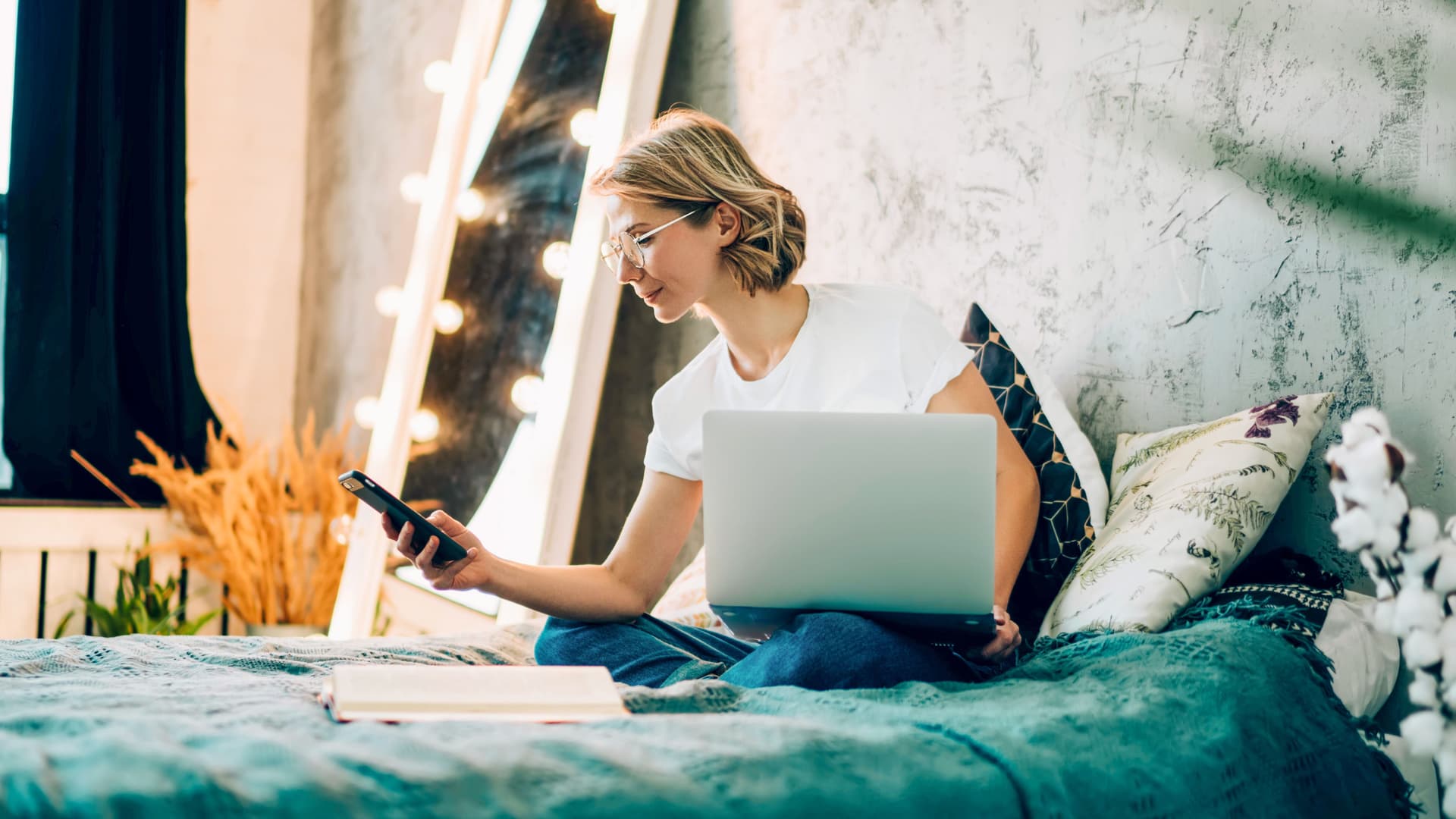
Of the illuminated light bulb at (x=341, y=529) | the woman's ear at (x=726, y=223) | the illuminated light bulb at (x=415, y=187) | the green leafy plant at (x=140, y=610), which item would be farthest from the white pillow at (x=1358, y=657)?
the green leafy plant at (x=140, y=610)

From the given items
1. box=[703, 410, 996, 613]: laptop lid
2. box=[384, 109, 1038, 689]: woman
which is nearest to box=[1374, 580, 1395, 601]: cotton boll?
box=[703, 410, 996, 613]: laptop lid

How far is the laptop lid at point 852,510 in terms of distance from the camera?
1.08m

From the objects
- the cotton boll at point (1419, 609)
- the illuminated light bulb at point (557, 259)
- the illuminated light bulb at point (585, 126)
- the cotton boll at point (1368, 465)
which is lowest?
the cotton boll at point (1419, 609)

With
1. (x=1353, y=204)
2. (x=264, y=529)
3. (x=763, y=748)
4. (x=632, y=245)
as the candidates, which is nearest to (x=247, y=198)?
(x=264, y=529)

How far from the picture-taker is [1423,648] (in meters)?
0.78

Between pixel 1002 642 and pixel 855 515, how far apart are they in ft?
0.86

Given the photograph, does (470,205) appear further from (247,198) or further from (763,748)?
(763,748)

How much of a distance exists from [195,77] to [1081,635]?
3354mm

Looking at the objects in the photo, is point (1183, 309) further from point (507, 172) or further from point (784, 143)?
point (507, 172)

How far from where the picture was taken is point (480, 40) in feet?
9.50

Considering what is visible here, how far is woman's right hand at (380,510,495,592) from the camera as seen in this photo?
134 centimetres

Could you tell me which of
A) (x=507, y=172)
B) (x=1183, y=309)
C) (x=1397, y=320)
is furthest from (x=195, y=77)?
(x=1397, y=320)

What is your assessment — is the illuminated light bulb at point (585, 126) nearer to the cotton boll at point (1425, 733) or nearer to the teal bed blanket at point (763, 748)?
the teal bed blanket at point (763, 748)

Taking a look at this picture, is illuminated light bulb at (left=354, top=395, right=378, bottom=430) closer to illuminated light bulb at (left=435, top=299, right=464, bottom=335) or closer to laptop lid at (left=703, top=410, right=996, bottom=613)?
illuminated light bulb at (left=435, top=299, right=464, bottom=335)
